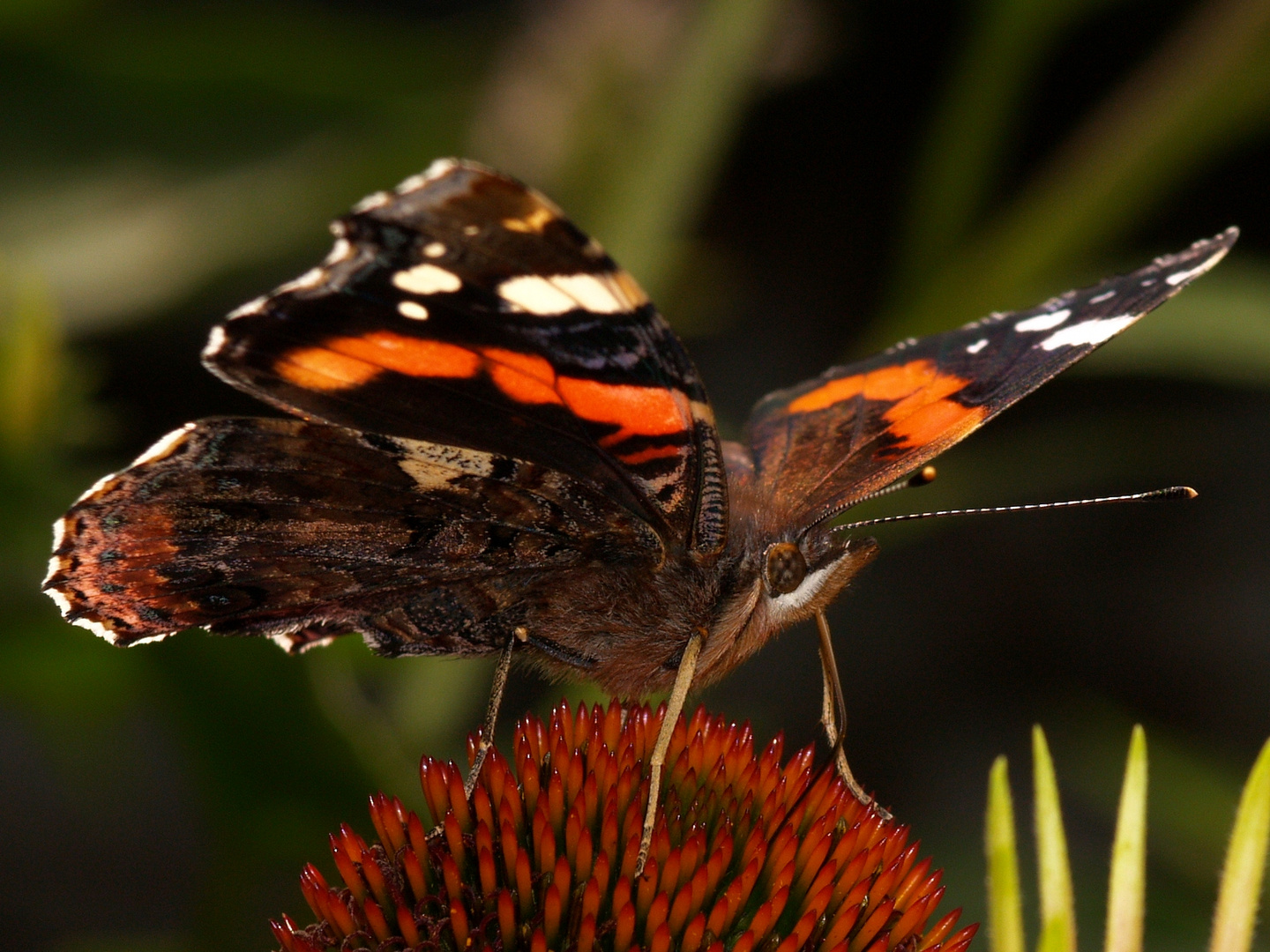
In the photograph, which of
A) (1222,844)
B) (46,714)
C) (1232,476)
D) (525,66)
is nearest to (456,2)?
(525,66)

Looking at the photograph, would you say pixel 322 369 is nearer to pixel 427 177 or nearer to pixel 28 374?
pixel 427 177

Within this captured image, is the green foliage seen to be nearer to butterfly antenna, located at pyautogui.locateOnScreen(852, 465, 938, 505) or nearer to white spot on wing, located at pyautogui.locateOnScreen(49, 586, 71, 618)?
butterfly antenna, located at pyautogui.locateOnScreen(852, 465, 938, 505)

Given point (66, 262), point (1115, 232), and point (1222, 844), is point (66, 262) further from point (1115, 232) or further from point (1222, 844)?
point (1222, 844)

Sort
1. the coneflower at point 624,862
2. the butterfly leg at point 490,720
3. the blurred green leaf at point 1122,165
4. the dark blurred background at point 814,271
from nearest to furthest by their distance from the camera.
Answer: the coneflower at point 624,862 → the butterfly leg at point 490,720 → the blurred green leaf at point 1122,165 → the dark blurred background at point 814,271

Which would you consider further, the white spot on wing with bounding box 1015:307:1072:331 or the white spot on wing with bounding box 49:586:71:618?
the white spot on wing with bounding box 1015:307:1072:331

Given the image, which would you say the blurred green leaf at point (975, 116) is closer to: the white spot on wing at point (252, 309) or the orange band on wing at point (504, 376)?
the orange band on wing at point (504, 376)

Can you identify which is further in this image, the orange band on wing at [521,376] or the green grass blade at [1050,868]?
the orange band on wing at [521,376]

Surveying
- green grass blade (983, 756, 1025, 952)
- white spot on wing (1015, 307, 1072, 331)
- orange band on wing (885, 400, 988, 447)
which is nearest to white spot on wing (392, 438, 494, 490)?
orange band on wing (885, 400, 988, 447)

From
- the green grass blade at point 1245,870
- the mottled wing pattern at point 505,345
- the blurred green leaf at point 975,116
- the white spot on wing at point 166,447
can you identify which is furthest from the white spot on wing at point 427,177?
the blurred green leaf at point 975,116
